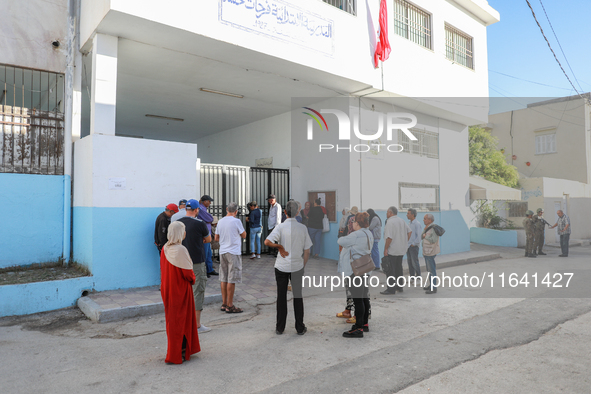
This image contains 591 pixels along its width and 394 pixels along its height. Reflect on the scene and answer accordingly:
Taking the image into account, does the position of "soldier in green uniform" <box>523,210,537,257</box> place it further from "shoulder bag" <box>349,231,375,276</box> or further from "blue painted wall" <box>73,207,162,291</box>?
"blue painted wall" <box>73,207,162,291</box>

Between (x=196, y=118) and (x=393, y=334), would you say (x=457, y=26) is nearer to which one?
(x=196, y=118)

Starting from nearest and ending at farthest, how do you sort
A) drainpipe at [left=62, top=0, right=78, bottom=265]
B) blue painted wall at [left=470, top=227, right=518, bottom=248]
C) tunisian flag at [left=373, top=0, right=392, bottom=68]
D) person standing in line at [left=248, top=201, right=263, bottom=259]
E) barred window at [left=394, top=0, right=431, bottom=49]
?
drainpipe at [left=62, top=0, right=78, bottom=265], tunisian flag at [left=373, top=0, right=392, bottom=68], person standing in line at [left=248, top=201, right=263, bottom=259], barred window at [left=394, top=0, right=431, bottom=49], blue painted wall at [left=470, top=227, right=518, bottom=248]

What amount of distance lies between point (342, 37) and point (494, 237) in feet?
39.4

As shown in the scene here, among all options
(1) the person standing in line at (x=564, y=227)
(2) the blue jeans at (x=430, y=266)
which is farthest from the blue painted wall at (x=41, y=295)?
(1) the person standing in line at (x=564, y=227)

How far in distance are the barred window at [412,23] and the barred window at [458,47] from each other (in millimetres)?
1158

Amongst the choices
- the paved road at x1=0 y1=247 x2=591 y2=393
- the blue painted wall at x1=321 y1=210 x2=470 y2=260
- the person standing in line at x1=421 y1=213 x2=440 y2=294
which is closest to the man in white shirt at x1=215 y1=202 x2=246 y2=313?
the paved road at x1=0 y1=247 x2=591 y2=393

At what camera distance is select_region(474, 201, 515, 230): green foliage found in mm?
18203

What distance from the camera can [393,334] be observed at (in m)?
5.04

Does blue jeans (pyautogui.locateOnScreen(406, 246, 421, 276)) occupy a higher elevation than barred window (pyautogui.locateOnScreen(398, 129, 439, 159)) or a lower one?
lower

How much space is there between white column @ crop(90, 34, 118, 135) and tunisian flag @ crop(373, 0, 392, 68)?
21.0ft

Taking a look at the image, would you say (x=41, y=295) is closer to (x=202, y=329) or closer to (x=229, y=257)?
(x=202, y=329)

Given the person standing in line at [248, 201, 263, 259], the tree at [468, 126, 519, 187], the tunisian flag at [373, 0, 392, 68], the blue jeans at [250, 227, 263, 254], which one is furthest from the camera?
the tree at [468, 126, 519, 187]

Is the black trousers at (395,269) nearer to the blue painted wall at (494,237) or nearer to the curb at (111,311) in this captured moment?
the curb at (111,311)

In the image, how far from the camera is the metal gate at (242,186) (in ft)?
35.6
